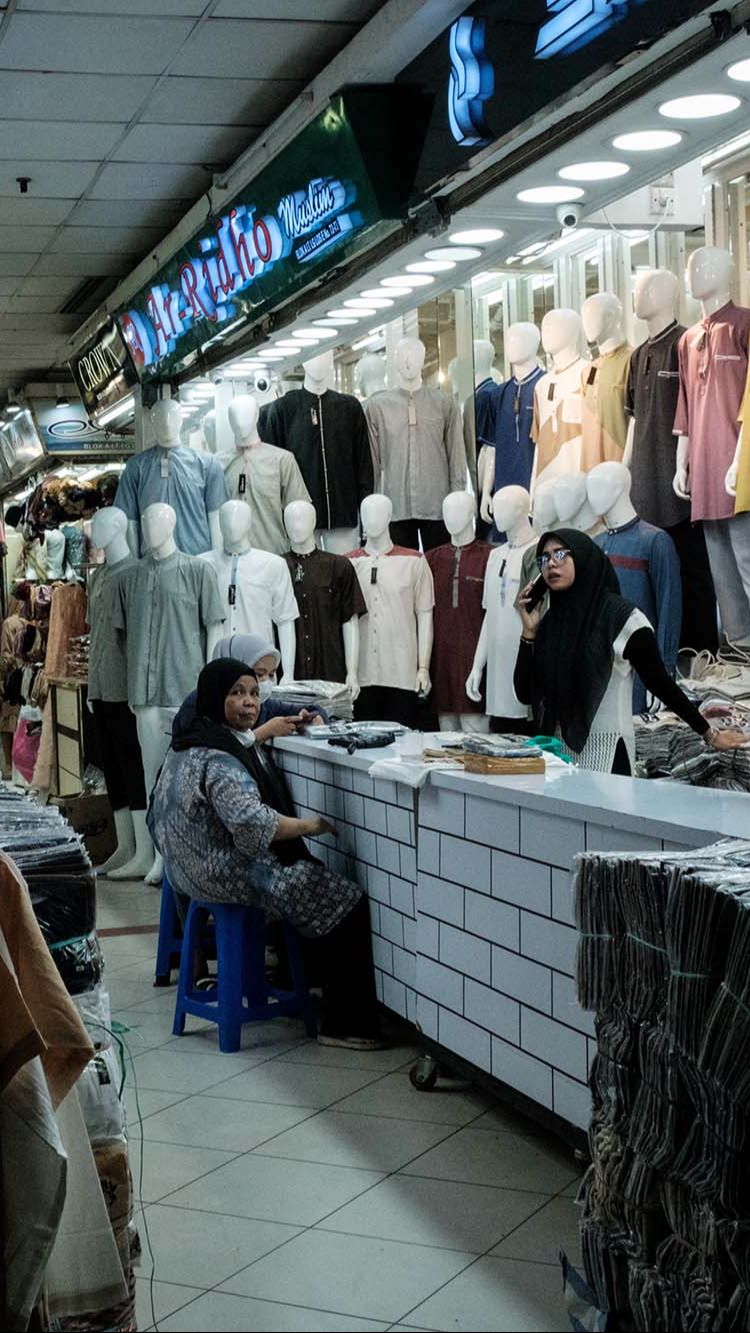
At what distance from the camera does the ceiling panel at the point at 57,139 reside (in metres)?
7.23

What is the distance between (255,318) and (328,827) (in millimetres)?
3195

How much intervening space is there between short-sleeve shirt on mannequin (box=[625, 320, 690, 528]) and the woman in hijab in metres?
1.40

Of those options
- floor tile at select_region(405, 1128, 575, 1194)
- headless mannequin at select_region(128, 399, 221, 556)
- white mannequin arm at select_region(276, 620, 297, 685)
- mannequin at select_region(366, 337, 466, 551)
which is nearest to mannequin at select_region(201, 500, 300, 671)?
white mannequin arm at select_region(276, 620, 297, 685)

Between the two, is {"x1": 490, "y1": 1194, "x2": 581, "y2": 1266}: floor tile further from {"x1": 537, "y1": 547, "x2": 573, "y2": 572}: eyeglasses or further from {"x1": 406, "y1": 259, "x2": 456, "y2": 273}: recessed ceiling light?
{"x1": 406, "y1": 259, "x2": 456, "y2": 273}: recessed ceiling light

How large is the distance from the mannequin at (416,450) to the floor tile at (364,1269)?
5.22m

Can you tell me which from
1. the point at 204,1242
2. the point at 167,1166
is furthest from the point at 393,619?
the point at 204,1242

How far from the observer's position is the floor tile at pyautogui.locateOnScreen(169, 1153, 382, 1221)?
384 centimetres

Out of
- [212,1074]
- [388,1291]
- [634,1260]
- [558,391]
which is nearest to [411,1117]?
[212,1074]

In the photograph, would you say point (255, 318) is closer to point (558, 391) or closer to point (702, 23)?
point (558, 391)

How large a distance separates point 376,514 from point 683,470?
82.0 inches

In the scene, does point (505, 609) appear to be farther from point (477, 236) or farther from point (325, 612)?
point (477, 236)

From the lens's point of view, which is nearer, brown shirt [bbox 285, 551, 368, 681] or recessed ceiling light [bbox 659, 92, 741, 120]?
recessed ceiling light [bbox 659, 92, 741, 120]

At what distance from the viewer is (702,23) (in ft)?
12.8

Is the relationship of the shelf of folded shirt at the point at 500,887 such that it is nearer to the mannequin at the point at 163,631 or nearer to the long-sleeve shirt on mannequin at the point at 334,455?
the mannequin at the point at 163,631
